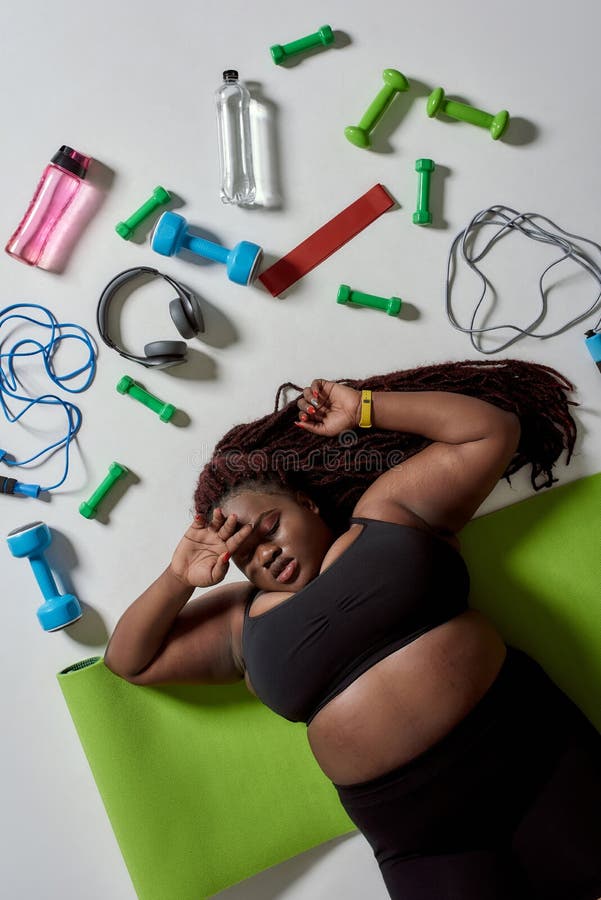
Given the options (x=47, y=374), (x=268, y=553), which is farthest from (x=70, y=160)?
(x=268, y=553)

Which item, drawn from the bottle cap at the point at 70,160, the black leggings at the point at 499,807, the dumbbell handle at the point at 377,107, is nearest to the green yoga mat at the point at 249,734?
the black leggings at the point at 499,807

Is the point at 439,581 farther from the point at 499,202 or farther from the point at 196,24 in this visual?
the point at 196,24

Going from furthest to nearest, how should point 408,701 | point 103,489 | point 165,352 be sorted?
1. point 103,489
2. point 165,352
3. point 408,701

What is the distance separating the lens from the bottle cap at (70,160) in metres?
1.61

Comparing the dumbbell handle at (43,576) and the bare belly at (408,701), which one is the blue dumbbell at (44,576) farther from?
the bare belly at (408,701)

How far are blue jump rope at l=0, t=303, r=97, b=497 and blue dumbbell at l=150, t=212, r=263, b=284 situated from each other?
29cm

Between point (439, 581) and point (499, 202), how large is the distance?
0.87 m

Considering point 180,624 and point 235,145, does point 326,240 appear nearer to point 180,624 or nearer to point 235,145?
point 235,145

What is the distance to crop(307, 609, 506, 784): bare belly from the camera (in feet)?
4.37

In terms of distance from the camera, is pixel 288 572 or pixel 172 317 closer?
pixel 288 572

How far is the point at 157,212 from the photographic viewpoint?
1.67 metres

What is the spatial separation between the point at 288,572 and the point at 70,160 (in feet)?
3.35

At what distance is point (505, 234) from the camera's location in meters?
1.64

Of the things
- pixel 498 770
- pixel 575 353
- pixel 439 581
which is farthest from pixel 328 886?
pixel 575 353
